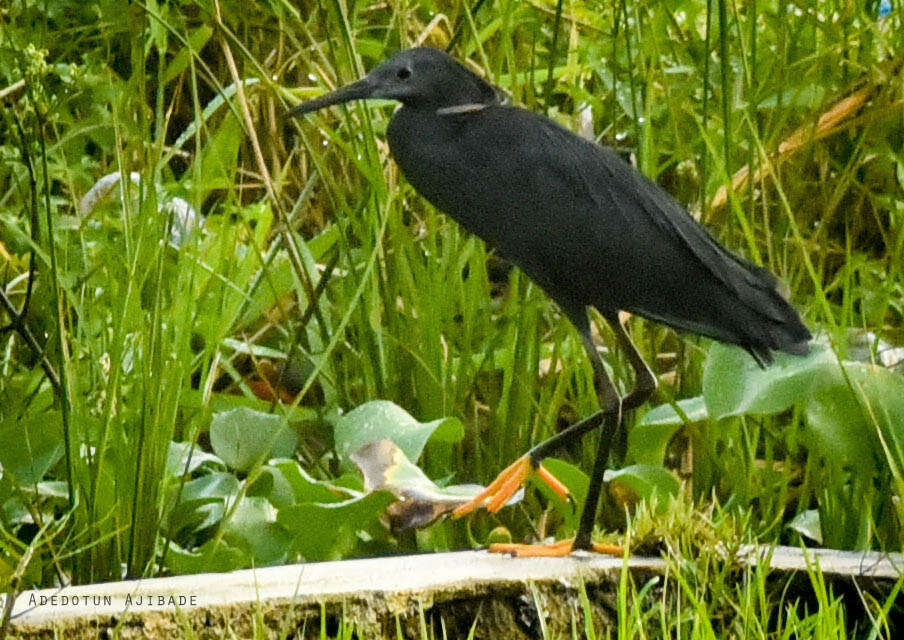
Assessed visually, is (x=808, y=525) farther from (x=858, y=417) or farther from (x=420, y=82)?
(x=420, y=82)

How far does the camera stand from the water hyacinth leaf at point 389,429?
242cm

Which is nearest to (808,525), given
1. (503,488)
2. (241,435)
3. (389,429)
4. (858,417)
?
(858,417)

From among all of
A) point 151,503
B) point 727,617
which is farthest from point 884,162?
point 151,503

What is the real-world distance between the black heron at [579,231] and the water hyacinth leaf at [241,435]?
0.47 meters

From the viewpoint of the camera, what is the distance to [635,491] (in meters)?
2.48

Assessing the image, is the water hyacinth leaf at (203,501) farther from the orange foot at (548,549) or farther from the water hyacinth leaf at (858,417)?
the water hyacinth leaf at (858,417)

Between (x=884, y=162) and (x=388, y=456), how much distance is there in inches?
66.6

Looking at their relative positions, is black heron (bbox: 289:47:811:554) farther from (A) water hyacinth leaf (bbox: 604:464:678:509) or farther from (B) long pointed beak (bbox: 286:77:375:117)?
(A) water hyacinth leaf (bbox: 604:464:678:509)

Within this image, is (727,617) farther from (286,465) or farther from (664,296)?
(286,465)

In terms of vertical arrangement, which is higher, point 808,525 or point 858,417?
point 858,417

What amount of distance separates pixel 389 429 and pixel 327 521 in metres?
0.29

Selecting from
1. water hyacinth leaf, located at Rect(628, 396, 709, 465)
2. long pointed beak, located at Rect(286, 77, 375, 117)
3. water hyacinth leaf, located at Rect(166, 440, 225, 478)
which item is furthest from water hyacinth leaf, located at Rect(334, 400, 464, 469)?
long pointed beak, located at Rect(286, 77, 375, 117)

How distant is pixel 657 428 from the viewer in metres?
2.55

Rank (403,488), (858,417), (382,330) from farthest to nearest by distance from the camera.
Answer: (382,330) → (858,417) → (403,488)
